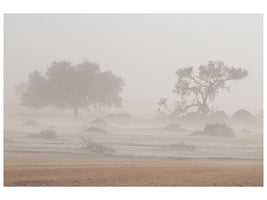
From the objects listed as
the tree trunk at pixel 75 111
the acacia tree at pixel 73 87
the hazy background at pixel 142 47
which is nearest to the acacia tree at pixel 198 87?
the hazy background at pixel 142 47

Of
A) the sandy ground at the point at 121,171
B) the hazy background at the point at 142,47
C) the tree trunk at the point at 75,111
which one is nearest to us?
the sandy ground at the point at 121,171

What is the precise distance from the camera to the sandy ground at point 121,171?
7.29 m

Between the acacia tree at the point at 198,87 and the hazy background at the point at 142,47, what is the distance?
118 millimetres

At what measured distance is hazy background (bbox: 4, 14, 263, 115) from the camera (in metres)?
8.10

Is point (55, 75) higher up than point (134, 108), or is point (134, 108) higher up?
point (55, 75)

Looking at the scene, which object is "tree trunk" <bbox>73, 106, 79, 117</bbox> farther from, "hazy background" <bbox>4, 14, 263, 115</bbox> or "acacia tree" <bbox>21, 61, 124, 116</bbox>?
"hazy background" <bbox>4, 14, 263, 115</bbox>

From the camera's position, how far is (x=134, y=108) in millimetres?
8320

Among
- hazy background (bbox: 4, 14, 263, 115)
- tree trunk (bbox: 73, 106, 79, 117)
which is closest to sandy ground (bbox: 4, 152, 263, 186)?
tree trunk (bbox: 73, 106, 79, 117)

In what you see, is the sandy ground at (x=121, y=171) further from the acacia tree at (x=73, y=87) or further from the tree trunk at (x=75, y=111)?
the acacia tree at (x=73, y=87)

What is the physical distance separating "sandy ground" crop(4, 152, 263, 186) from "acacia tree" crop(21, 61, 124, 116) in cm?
95

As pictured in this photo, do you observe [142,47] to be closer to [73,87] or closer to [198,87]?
[198,87]

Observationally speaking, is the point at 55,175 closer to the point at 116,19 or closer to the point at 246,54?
the point at 116,19
